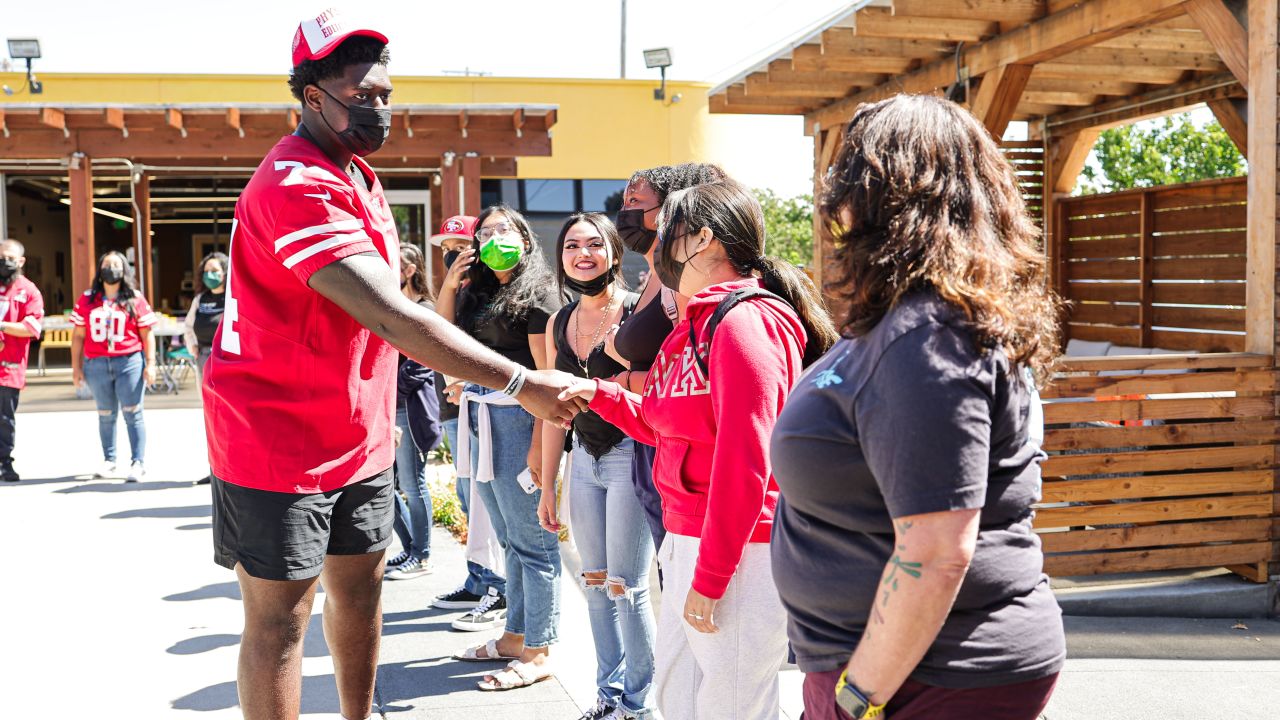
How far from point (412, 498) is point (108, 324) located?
471 cm

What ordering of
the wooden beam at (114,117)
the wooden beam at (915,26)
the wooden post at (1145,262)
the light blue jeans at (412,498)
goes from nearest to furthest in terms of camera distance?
the light blue jeans at (412,498), the wooden beam at (915,26), the wooden post at (1145,262), the wooden beam at (114,117)

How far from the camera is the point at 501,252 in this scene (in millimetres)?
4633

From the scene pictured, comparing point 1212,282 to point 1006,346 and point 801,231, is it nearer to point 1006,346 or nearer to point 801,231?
point 1006,346

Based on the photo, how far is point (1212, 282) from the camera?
10367 mm

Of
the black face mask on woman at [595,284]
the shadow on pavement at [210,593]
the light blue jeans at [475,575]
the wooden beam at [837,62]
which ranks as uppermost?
the wooden beam at [837,62]

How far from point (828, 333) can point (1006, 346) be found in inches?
48.5

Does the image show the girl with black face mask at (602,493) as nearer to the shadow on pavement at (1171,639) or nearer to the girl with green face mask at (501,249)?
the girl with green face mask at (501,249)

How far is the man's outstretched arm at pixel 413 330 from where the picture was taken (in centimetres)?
257

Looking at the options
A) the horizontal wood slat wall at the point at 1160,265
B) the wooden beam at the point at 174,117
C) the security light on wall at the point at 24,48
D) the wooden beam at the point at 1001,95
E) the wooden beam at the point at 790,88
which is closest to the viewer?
the wooden beam at the point at 1001,95

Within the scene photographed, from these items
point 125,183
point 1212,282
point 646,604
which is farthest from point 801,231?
point 646,604

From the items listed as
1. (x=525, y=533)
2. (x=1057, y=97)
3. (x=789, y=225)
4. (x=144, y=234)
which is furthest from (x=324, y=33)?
(x=789, y=225)

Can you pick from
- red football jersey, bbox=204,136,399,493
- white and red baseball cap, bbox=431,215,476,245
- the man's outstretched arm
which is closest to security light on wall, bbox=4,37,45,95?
white and red baseball cap, bbox=431,215,476,245

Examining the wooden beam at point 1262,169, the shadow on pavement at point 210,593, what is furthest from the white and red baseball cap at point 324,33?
the wooden beam at point 1262,169

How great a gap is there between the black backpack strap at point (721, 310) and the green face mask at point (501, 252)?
2.07 metres
